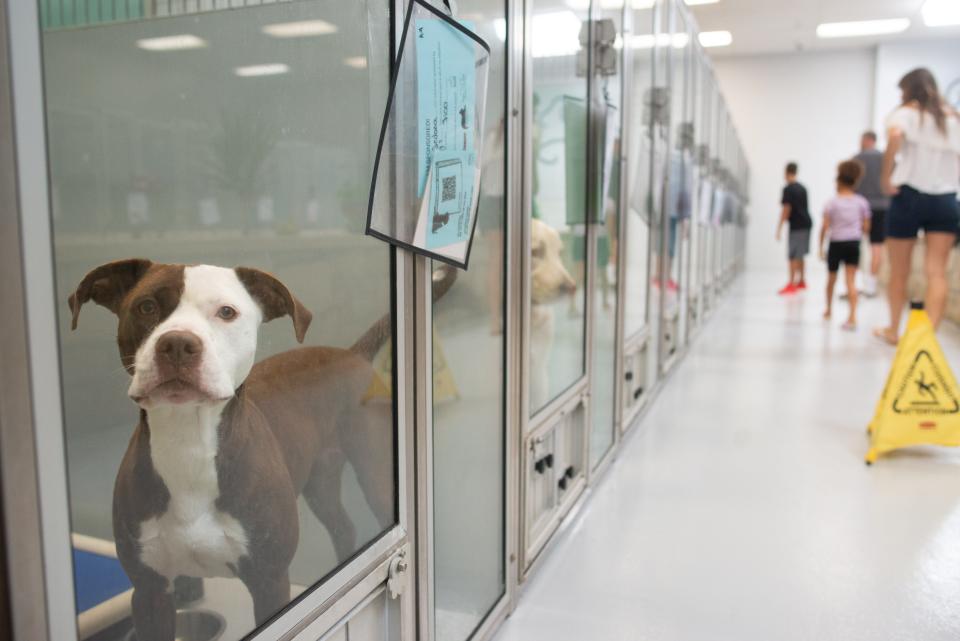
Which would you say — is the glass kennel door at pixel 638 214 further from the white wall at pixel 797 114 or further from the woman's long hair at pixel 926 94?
the white wall at pixel 797 114

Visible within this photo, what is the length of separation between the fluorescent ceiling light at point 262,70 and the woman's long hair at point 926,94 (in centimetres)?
451

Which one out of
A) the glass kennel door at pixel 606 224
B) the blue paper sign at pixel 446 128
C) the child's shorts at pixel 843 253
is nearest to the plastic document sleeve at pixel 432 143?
the blue paper sign at pixel 446 128

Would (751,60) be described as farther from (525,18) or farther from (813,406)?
(525,18)

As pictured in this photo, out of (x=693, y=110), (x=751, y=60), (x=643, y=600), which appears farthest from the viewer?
(x=751, y=60)

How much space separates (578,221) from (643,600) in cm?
108

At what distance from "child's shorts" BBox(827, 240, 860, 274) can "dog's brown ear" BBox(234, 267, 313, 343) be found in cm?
653

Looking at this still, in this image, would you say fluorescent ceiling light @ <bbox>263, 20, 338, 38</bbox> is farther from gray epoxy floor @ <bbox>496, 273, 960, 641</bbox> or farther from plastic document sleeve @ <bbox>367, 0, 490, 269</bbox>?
gray epoxy floor @ <bbox>496, 273, 960, 641</bbox>

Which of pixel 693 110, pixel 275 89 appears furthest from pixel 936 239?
pixel 275 89

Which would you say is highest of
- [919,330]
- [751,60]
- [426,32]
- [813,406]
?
[751,60]

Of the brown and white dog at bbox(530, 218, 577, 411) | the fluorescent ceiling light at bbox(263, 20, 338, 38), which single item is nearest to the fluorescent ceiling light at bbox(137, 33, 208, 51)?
the fluorescent ceiling light at bbox(263, 20, 338, 38)

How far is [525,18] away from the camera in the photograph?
1.65 meters

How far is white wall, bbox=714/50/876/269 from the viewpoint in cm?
1283

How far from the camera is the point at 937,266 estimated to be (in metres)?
4.59

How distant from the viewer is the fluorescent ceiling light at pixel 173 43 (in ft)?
2.33
